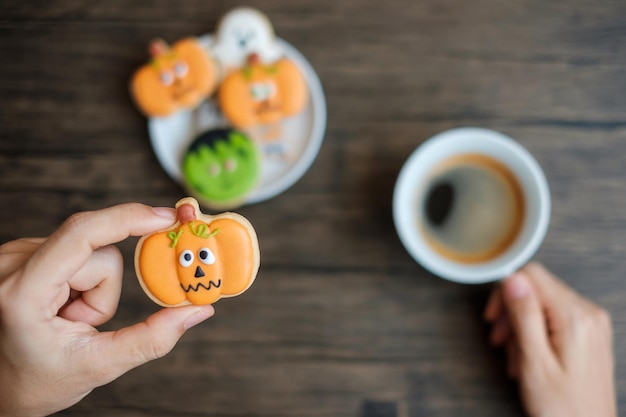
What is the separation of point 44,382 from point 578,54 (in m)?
0.82


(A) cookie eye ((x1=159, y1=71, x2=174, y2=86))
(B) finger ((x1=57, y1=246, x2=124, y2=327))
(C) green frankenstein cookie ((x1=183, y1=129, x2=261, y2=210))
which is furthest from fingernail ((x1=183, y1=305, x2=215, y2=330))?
(A) cookie eye ((x1=159, y1=71, x2=174, y2=86))

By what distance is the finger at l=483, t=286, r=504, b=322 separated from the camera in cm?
79

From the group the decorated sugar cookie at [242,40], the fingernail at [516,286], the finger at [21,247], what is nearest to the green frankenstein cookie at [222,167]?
the decorated sugar cookie at [242,40]

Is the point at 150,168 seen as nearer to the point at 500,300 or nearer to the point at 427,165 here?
the point at 427,165

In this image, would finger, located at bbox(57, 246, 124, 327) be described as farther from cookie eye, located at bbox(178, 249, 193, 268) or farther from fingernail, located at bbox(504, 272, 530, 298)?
fingernail, located at bbox(504, 272, 530, 298)

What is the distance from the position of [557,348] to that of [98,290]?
23.2 inches

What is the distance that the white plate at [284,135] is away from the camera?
790 millimetres

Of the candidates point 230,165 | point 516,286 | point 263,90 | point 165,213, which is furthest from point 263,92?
point 516,286

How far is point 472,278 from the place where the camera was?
0.71 m

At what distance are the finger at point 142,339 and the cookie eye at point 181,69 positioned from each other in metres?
0.39

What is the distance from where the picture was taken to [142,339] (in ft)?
1.73

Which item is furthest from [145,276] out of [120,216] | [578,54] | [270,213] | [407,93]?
[578,54]

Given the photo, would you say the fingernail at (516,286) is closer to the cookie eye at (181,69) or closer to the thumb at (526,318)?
the thumb at (526,318)

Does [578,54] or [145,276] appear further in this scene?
[578,54]
